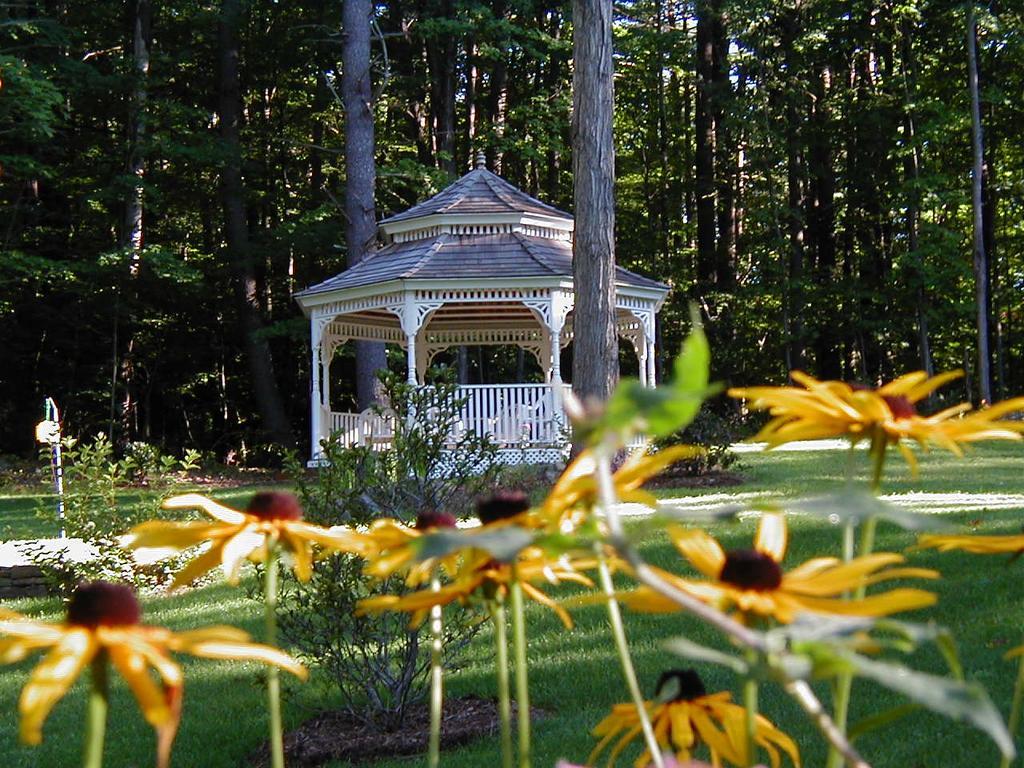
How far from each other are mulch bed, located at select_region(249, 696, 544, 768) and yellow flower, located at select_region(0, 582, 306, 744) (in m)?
4.22

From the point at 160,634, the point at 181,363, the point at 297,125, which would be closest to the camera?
the point at 160,634

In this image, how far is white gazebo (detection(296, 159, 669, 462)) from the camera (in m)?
16.2

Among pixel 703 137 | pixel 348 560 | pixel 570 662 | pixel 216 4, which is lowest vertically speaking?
pixel 570 662

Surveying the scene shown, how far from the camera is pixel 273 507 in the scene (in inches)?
45.6

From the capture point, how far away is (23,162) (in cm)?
1978

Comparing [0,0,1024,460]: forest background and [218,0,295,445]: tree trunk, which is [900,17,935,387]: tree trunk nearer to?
[0,0,1024,460]: forest background

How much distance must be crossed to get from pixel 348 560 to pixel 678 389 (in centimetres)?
457

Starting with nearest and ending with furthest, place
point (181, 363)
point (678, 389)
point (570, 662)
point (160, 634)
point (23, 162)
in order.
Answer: point (678, 389) → point (160, 634) → point (570, 662) → point (23, 162) → point (181, 363)

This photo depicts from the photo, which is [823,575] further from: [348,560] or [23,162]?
[23,162]

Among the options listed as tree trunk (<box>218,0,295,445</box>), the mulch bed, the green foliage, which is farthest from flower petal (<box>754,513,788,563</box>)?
tree trunk (<box>218,0,295,445</box>)

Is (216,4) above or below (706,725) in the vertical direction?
above

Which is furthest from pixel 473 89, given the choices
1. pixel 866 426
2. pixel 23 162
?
pixel 866 426

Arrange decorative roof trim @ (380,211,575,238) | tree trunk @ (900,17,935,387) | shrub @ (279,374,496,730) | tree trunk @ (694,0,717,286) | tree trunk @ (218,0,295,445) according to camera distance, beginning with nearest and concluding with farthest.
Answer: shrub @ (279,374,496,730)
decorative roof trim @ (380,211,575,238)
tree trunk @ (218,0,295,445)
tree trunk @ (900,17,935,387)
tree trunk @ (694,0,717,286)

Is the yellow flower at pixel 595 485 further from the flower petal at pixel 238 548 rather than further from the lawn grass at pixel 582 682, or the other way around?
the lawn grass at pixel 582 682
